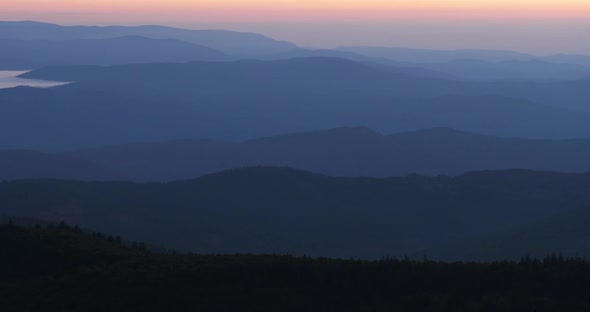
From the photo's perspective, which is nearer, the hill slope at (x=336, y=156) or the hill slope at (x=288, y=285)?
the hill slope at (x=288, y=285)

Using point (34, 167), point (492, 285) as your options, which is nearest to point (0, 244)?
point (492, 285)

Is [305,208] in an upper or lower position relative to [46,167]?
lower

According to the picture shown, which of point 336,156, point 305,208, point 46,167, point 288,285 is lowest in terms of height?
point 305,208

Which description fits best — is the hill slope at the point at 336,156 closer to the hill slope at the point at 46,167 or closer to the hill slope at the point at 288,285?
the hill slope at the point at 46,167

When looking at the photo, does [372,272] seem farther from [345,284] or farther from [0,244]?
[0,244]

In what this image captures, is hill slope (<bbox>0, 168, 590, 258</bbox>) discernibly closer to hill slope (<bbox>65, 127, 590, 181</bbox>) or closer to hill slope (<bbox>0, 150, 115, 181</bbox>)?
hill slope (<bbox>0, 150, 115, 181</bbox>)

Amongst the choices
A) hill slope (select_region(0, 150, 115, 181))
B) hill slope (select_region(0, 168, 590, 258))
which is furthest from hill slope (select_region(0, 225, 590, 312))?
hill slope (select_region(0, 150, 115, 181))

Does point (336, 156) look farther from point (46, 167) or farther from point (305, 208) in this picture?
point (305, 208)

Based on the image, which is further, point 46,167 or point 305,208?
point 46,167

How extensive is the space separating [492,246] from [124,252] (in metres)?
51.4

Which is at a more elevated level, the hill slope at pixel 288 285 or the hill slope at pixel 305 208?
the hill slope at pixel 288 285

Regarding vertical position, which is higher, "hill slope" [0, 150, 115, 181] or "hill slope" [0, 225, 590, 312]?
"hill slope" [0, 225, 590, 312]

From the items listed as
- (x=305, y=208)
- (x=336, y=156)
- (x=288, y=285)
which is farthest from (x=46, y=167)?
(x=288, y=285)

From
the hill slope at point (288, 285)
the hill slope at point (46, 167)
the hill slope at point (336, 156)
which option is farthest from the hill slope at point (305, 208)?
the hill slope at point (336, 156)
